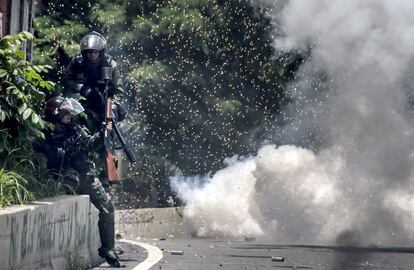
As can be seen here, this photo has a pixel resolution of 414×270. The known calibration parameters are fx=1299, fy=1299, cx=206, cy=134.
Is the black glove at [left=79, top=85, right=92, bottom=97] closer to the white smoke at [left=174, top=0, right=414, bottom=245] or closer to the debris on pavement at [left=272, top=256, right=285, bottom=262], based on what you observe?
the debris on pavement at [left=272, top=256, right=285, bottom=262]

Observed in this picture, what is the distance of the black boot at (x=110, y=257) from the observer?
43.9ft

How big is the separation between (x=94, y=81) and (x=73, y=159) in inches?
63.8

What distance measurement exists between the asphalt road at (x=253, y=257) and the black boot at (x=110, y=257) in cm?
12

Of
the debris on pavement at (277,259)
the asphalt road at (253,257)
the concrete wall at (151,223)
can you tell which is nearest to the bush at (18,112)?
the asphalt road at (253,257)

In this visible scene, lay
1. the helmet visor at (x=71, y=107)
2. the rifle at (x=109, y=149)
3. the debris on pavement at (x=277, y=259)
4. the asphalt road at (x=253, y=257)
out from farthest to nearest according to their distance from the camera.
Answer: the debris on pavement at (x=277, y=259) → the rifle at (x=109, y=149) → the asphalt road at (x=253, y=257) → the helmet visor at (x=71, y=107)

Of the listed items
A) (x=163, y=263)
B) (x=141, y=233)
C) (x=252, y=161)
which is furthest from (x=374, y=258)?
(x=252, y=161)

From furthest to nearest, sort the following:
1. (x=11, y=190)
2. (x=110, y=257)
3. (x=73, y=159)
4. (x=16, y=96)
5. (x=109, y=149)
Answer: (x=109, y=149) < (x=73, y=159) < (x=110, y=257) < (x=16, y=96) < (x=11, y=190)

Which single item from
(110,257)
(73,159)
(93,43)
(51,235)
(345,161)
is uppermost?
(93,43)

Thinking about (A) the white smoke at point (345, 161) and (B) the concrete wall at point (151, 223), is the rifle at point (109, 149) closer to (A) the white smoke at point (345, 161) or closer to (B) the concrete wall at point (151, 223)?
(A) the white smoke at point (345, 161)

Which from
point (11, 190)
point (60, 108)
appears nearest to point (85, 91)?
point (60, 108)

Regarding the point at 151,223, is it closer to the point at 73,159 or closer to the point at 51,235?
the point at 73,159

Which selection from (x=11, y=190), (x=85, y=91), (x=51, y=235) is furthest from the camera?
(x=85, y=91)

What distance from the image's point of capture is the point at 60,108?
13.4m

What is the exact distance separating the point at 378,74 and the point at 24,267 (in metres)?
12.6
